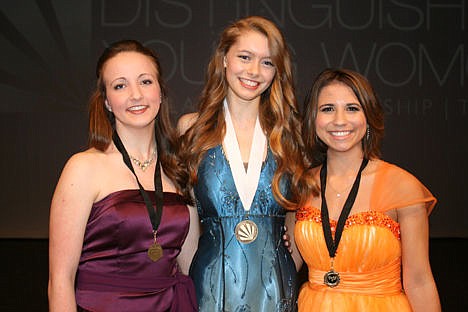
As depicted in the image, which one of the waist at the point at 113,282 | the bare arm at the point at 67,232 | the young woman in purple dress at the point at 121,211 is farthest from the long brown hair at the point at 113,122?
the waist at the point at 113,282

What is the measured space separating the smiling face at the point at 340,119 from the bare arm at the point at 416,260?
16.2 inches

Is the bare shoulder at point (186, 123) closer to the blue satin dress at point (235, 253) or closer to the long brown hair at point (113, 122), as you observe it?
the long brown hair at point (113, 122)

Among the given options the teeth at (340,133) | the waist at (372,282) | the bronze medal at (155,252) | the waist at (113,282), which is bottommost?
the waist at (372,282)

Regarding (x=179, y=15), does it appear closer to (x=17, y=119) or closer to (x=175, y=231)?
(x=17, y=119)

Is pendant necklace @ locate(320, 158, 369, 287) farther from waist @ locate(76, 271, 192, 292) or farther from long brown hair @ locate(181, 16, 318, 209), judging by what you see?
waist @ locate(76, 271, 192, 292)

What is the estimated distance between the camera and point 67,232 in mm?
2471

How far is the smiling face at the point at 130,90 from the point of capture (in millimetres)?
2689

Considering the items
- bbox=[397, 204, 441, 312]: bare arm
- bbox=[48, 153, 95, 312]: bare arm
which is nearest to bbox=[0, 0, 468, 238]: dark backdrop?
bbox=[397, 204, 441, 312]: bare arm

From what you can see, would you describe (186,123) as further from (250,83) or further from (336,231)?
(336,231)

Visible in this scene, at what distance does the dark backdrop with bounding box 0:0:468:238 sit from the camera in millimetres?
8281

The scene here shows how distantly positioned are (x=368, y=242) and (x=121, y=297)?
3.65 ft

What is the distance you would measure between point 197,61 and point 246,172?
5.54 metres

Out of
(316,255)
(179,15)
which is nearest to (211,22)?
(179,15)

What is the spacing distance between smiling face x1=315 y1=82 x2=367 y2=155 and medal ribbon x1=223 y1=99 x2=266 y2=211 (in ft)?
1.02
